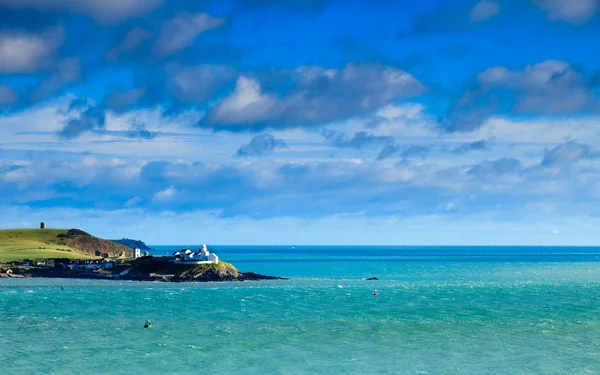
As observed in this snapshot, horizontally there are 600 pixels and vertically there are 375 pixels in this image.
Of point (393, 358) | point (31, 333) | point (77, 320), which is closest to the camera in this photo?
point (393, 358)

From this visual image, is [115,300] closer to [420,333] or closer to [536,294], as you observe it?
[420,333]

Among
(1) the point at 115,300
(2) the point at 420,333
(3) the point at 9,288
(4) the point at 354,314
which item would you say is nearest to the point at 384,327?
(2) the point at 420,333

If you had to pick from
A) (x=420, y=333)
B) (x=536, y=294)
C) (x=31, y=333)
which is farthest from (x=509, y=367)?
(x=536, y=294)

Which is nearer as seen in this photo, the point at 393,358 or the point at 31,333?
the point at 393,358

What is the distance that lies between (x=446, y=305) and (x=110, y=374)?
7023 cm

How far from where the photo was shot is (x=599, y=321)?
96.4m

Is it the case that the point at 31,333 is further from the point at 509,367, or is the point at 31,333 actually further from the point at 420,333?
the point at 509,367

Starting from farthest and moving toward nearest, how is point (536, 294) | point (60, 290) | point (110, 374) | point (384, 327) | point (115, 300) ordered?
point (60, 290)
point (536, 294)
point (115, 300)
point (384, 327)
point (110, 374)

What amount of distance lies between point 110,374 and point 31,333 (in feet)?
90.3

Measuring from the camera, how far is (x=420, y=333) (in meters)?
85.9

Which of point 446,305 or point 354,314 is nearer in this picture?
point 354,314

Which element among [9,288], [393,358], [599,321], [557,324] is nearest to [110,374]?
[393,358]

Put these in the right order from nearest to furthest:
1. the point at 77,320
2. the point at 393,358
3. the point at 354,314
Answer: the point at 393,358, the point at 77,320, the point at 354,314

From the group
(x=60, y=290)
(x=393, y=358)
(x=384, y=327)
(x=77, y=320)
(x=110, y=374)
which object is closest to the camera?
(x=110, y=374)
